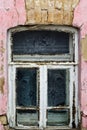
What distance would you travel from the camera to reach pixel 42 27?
4.75 m

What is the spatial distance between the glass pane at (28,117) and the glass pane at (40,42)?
751 mm

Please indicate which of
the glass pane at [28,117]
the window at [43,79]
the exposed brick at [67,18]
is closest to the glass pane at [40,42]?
the window at [43,79]

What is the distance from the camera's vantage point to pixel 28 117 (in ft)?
15.9

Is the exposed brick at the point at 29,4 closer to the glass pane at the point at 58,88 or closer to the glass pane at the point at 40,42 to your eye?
the glass pane at the point at 40,42

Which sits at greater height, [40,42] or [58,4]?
[58,4]

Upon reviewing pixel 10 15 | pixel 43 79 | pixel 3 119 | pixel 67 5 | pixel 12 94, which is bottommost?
pixel 3 119

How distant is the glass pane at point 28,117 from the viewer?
4.85 meters

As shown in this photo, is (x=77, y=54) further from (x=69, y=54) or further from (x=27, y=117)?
(x=27, y=117)

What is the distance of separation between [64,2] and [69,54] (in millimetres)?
661

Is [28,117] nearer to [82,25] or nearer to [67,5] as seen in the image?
[82,25]

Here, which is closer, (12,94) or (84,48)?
(84,48)

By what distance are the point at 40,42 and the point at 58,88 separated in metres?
0.63

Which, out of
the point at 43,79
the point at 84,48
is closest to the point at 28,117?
the point at 43,79

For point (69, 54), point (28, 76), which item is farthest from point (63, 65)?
point (28, 76)
